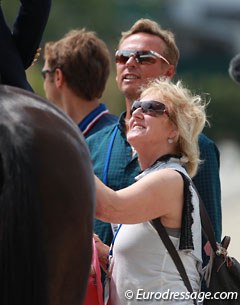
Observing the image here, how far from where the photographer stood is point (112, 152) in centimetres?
531

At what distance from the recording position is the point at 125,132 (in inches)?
212

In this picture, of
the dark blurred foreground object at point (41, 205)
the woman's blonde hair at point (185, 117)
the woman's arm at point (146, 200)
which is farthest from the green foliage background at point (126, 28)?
the dark blurred foreground object at point (41, 205)

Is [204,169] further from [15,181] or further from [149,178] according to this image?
[15,181]

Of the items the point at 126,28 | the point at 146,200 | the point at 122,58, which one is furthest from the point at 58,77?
the point at 126,28

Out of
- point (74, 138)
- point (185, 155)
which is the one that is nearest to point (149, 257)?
point (185, 155)

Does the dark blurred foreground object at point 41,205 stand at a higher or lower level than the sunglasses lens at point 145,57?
higher

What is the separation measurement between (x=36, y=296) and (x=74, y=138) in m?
0.53

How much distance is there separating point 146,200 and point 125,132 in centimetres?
120

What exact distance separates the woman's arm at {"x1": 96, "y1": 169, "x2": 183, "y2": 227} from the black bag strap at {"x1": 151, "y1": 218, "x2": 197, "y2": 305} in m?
0.05

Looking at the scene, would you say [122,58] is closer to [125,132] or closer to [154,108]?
[125,132]

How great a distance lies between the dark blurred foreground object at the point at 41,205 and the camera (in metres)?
3.35

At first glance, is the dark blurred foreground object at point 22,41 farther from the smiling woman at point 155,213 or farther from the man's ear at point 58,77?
the man's ear at point 58,77

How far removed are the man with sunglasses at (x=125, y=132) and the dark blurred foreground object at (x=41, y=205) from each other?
138 cm

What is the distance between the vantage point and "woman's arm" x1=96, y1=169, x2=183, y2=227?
13.7 ft
